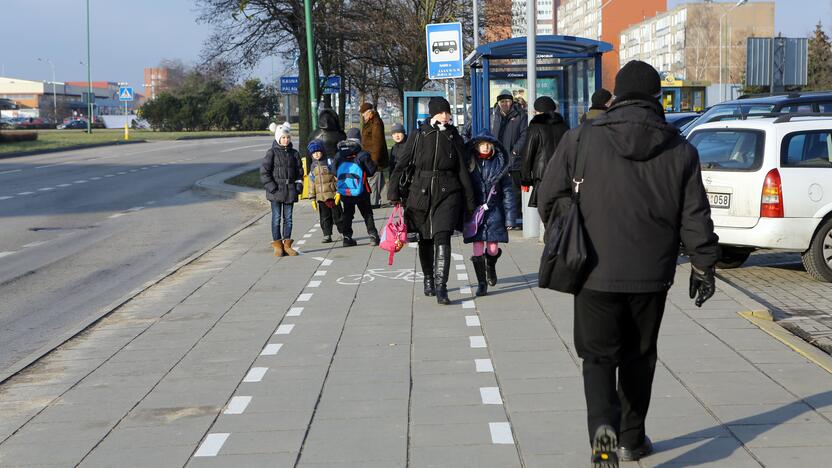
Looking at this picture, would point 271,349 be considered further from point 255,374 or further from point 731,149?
point 731,149

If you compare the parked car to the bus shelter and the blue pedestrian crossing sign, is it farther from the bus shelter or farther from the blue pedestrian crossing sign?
the blue pedestrian crossing sign

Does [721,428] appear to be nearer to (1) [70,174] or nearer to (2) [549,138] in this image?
(2) [549,138]

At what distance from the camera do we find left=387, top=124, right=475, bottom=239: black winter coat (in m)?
9.56

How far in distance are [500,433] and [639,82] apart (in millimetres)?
1955

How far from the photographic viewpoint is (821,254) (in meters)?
11.0

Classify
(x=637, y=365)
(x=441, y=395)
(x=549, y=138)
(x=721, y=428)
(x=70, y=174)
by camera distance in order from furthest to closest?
1. (x=70, y=174)
2. (x=549, y=138)
3. (x=441, y=395)
4. (x=721, y=428)
5. (x=637, y=365)

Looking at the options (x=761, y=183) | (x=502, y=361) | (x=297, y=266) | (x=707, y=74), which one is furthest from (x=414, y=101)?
(x=707, y=74)

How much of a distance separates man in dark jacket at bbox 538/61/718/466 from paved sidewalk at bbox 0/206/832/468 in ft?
1.99

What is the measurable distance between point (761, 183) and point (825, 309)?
1.68 m

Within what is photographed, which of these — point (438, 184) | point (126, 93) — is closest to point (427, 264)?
point (438, 184)

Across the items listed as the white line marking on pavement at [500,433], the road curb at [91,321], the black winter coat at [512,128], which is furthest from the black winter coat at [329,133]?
the white line marking on pavement at [500,433]

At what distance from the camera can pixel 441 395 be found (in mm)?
6395

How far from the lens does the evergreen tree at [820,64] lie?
6457 centimetres

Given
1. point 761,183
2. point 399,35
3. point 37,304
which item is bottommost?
point 37,304
